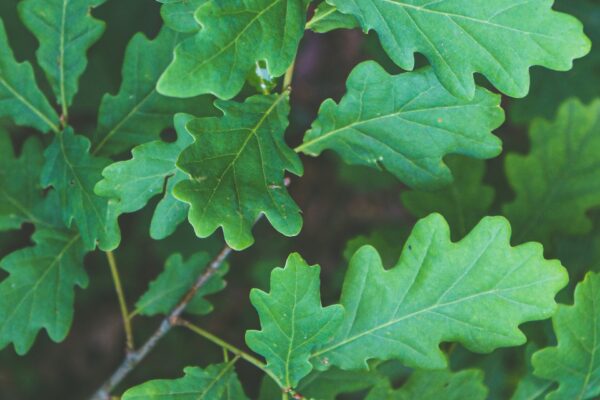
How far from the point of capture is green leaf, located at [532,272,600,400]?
72.6 inches

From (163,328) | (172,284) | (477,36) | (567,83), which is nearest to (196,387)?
(163,328)

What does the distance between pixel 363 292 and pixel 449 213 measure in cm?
67

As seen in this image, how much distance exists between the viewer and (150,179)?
176cm

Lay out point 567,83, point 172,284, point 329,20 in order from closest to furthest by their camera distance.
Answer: point 329,20 < point 172,284 < point 567,83

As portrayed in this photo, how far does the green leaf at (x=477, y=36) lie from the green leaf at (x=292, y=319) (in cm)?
50

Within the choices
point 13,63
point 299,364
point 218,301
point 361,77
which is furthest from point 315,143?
point 218,301

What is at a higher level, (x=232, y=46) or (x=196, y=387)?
(x=232, y=46)

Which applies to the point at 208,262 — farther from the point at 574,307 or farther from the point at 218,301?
the point at 218,301

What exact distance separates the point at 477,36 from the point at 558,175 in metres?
0.98

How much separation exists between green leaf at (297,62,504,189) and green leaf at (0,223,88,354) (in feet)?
2.53

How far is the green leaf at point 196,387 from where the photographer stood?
1779mm

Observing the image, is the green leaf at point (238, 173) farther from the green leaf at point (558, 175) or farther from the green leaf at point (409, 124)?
the green leaf at point (558, 175)

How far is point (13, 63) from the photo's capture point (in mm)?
2041

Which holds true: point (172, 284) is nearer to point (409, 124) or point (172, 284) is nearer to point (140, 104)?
point (140, 104)
